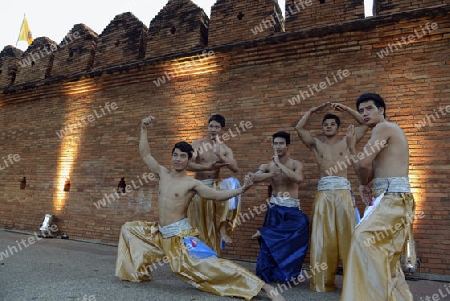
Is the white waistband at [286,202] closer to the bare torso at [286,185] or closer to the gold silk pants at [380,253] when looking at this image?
the bare torso at [286,185]

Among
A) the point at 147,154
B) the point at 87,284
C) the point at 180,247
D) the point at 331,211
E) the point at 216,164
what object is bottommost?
the point at 87,284

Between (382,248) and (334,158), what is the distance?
5.37ft

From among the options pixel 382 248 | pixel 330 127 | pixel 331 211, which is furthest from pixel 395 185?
pixel 330 127

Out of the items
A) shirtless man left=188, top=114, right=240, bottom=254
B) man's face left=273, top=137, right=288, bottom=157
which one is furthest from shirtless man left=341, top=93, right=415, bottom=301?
shirtless man left=188, top=114, right=240, bottom=254

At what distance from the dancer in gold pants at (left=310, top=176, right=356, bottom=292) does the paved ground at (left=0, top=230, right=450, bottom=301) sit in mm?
219

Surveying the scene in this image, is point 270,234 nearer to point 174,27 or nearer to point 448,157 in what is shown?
point 448,157

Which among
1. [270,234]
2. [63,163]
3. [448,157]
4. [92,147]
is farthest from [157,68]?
[448,157]

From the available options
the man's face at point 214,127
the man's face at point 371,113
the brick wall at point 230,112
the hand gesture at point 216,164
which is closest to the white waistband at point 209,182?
the hand gesture at point 216,164

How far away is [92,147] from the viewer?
7.38 meters

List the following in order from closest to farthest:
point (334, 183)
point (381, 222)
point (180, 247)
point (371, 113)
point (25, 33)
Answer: point (381, 222)
point (371, 113)
point (180, 247)
point (334, 183)
point (25, 33)

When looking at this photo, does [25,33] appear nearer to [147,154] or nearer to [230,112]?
[230,112]

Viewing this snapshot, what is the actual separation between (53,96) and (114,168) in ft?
10.0

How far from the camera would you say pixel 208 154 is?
4723 millimetres

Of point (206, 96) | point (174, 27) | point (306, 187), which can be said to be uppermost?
point (174, 27)
